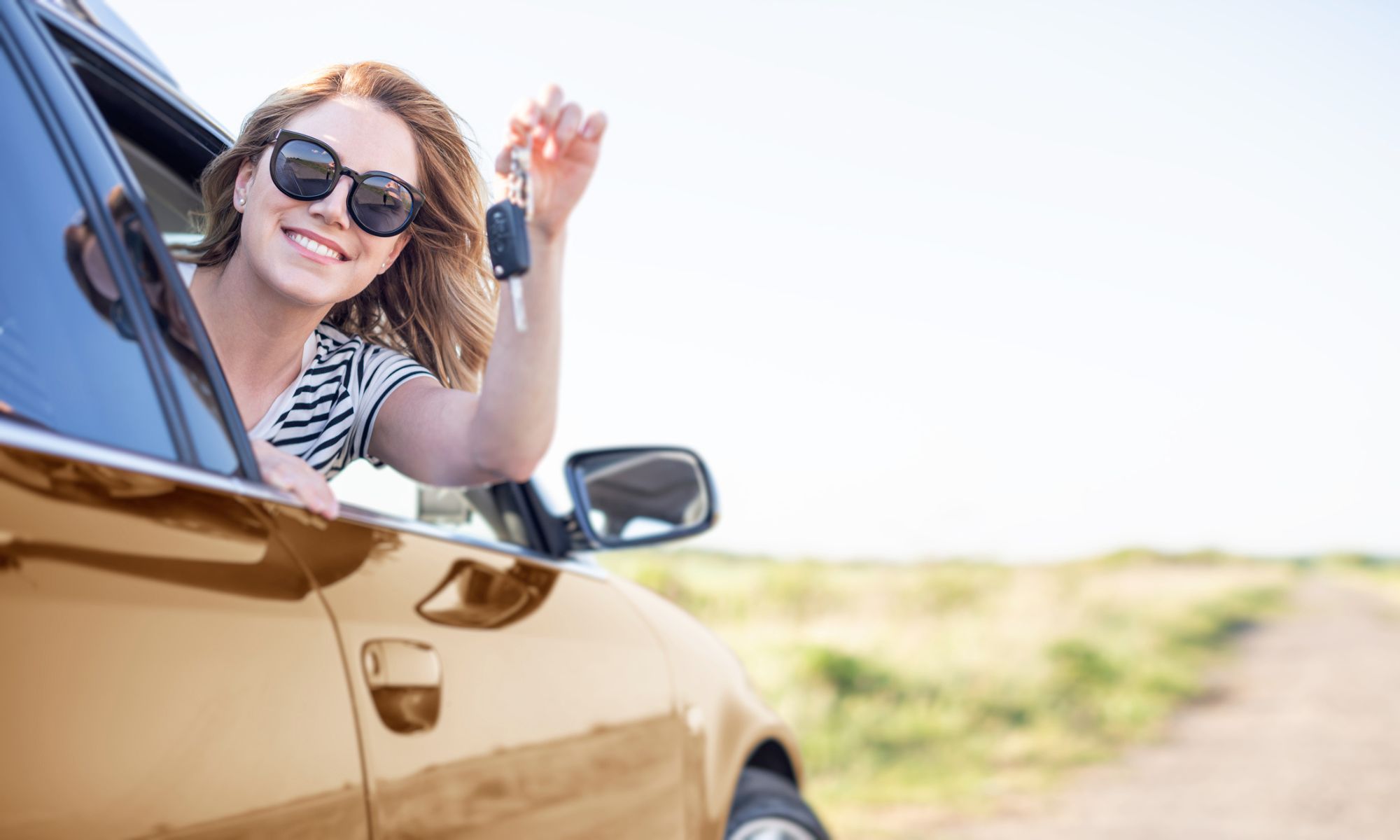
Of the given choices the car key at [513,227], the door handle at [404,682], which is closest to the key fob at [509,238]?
the car key at [513,227]

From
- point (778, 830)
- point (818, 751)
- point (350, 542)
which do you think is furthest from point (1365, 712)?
point (350, 542)

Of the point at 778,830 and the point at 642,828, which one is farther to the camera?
the point at 778,830

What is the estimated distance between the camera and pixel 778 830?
316cm

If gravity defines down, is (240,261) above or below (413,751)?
above

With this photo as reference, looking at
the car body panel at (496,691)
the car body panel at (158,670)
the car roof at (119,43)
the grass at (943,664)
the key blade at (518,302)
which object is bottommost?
the grass at (943,664)

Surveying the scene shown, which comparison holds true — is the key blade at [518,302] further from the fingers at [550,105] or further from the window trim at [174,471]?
the window trim at [174,471]

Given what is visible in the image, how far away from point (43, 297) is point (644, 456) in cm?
155

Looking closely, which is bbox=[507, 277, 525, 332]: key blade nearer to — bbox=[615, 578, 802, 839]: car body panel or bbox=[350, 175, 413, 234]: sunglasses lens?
bbox=[350, 175, 413, 234]: sunglasses lens

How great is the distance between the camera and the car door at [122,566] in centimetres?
109

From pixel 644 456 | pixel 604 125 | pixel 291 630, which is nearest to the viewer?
pixel 291 630

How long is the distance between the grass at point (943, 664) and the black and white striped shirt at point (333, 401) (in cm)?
374

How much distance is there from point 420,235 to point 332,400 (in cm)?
36

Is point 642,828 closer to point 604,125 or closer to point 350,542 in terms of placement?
point 350,542

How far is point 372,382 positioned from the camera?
2084 millimetres
